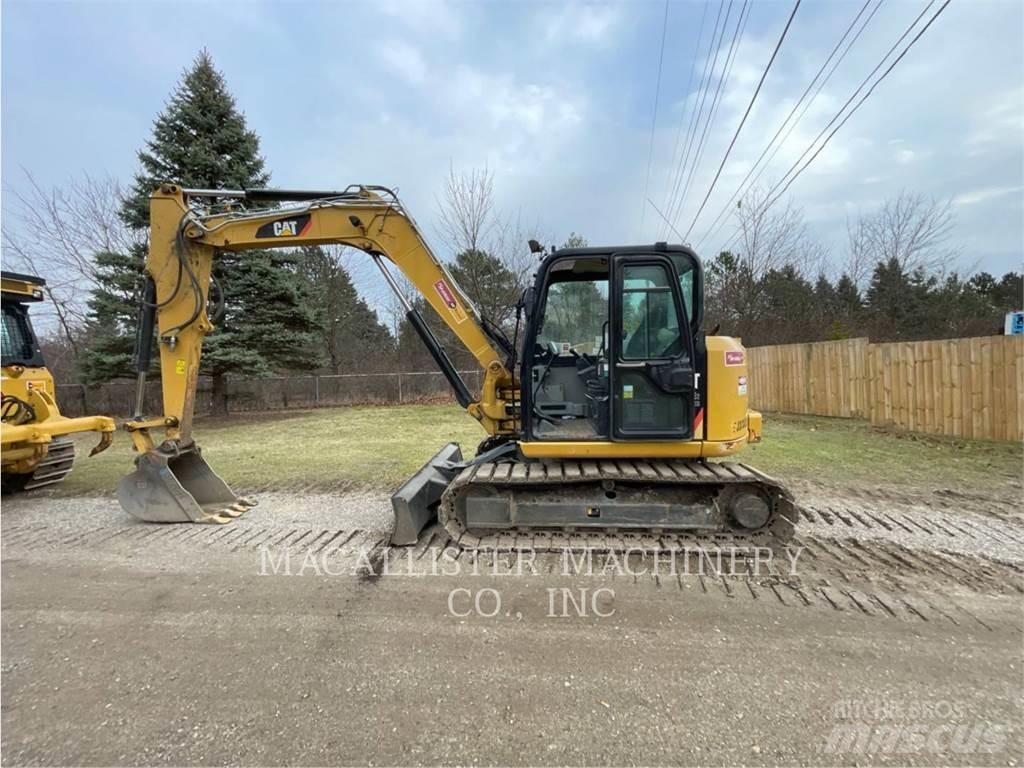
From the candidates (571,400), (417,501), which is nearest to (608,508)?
(571,400)

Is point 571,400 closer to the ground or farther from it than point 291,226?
closer to the ground

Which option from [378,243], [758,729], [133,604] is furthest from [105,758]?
[378,243]

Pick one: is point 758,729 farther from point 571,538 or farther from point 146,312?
point 146,312

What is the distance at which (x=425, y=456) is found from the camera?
862 cm

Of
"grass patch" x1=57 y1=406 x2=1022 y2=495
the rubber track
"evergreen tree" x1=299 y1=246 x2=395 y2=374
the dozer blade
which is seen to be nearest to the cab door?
the rubber track

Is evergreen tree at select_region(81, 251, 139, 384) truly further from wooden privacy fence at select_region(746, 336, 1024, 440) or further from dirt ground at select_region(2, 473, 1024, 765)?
wooden privacy fence at select_region(746, 336, 1024, 440)

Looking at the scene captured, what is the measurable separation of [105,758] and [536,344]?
3.87m

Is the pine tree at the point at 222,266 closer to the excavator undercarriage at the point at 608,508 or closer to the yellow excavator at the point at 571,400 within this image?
the yellow excavator at the point at 571,400

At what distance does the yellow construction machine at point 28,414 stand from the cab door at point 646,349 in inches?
239

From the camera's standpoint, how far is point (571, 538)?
442cm

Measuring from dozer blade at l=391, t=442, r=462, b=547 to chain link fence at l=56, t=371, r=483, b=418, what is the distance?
12763 mm

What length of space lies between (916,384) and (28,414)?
49.3ft

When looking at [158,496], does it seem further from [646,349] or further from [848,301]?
[848,301]

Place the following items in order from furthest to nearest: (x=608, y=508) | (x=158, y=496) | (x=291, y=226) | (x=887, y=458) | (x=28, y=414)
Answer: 1. (x=887, y=458)
2. (x=28, y=414)
3. (x=291, y=226)
4. (x=158, y=496)
5. (x=608, y=508)
